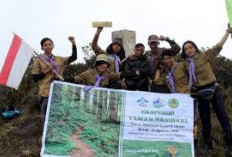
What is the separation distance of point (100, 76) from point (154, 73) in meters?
1.06

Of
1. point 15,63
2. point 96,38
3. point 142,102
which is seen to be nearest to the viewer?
point 142,102

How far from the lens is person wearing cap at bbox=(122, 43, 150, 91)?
8758 millimetres

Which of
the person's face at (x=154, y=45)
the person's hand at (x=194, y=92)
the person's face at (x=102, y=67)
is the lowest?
the person's hand at (x=194, y=92)

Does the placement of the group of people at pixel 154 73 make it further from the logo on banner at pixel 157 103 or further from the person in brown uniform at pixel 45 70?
the logo on banner at pixel 157 103

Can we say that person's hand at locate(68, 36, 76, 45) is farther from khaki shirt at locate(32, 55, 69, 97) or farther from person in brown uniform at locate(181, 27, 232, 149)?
person in brown uniform at locate(181, 27, 232, 149)

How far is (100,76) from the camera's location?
8367 mm

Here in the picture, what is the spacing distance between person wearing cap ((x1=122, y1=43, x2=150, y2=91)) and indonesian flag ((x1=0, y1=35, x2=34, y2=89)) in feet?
5.19

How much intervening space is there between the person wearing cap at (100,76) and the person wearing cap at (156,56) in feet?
2.33

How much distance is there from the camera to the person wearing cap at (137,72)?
876cm

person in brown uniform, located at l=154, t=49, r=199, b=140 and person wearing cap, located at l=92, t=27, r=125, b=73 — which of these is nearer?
person in brown uniform, located at l=154, t=49, r=199, b=140

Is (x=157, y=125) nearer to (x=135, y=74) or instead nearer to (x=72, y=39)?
(x=135, y=74)

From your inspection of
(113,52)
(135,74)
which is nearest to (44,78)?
(113,52)

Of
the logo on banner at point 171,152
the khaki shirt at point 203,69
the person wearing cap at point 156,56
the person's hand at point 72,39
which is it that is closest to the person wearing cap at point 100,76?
the person's hand at point 72,39

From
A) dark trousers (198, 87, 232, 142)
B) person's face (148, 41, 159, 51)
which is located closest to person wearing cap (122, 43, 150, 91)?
person's face (148, 41, 159, 51)
